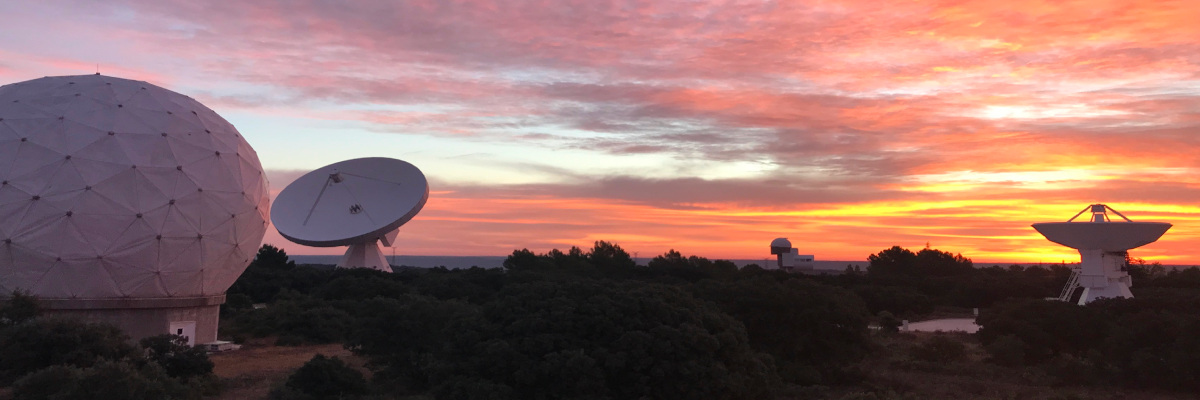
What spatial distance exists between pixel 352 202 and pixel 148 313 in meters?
32.7

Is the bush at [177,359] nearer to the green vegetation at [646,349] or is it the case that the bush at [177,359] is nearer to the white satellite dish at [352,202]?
the green vegetation at [646,349]

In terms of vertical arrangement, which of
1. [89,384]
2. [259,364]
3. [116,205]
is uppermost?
[116,205]

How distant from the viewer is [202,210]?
2744 cm

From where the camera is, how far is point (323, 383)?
21.2m

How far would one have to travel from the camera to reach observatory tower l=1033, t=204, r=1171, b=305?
137 ft

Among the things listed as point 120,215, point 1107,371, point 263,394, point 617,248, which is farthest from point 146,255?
point 617,248

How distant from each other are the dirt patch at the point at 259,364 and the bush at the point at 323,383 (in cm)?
123

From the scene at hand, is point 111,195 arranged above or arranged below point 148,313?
above

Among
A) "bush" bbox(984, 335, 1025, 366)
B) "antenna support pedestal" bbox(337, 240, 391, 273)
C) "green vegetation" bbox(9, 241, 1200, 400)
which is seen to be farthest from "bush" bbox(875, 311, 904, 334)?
"antenna support pedestal" bbox(337, 240, 391, 273)

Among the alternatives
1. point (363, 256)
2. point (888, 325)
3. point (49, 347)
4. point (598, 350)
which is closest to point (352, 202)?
point (363, 256)

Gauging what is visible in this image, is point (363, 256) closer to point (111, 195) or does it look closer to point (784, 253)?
point (111, 195)

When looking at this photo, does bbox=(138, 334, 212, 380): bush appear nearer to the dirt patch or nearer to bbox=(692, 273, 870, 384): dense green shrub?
the dirt patch

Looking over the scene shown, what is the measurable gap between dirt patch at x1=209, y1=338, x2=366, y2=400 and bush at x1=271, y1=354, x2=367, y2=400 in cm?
123

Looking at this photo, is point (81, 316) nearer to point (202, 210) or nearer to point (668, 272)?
point (202, 210)
